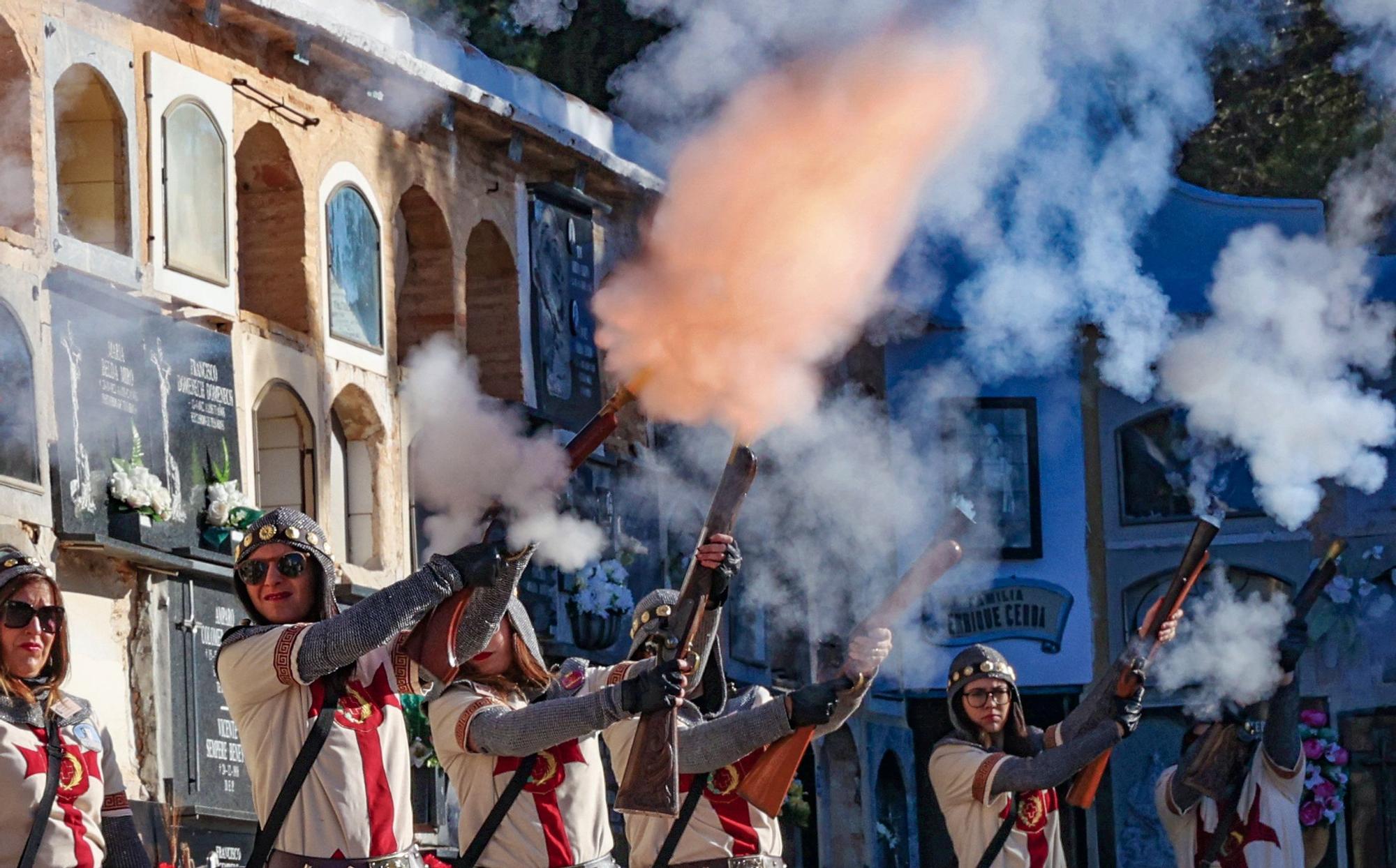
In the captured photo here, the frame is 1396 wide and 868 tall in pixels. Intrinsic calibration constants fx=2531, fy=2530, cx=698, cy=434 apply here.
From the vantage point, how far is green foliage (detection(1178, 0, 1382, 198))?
31.0 meters

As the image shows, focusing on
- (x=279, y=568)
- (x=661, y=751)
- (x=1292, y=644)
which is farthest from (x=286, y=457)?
(x=279, y=568)

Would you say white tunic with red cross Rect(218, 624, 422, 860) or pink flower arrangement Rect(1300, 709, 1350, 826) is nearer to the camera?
white tunic with red cross Rect(218, 624, 422, 860)

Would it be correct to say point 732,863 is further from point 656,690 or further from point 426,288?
point 426,288

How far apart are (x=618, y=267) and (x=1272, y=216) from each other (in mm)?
9846

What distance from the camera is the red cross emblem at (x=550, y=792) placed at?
1094 centimetres

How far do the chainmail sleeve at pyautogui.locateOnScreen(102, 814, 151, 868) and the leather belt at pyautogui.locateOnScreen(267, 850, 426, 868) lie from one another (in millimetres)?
482

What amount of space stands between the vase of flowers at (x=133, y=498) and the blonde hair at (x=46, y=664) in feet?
31.2

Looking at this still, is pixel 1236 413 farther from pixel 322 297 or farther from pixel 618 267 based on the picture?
pixel 322 297

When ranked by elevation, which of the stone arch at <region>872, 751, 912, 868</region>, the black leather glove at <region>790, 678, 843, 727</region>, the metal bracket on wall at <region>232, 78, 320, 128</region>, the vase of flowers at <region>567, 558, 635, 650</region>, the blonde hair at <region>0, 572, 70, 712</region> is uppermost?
the metal bracket on wall at <region>232, 78, 320, 128</region>

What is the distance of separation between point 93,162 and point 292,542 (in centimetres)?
1110

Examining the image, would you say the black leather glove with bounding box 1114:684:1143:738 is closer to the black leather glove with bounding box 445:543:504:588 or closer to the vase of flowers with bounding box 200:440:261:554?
the black leather glove with bounding box 445:543:504:588

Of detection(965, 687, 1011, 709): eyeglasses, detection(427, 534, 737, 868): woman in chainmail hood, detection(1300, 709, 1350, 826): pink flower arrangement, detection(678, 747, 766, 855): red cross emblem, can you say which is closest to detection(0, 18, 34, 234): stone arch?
detection(965, 687, 1011, 709): eyeglasses

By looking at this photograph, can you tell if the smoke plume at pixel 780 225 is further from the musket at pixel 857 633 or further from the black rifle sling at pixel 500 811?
the black rifle sling at pixel 500 811

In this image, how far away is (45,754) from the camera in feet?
A: 29.6
